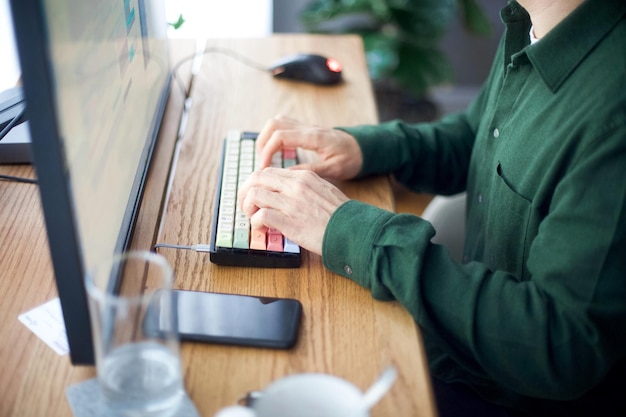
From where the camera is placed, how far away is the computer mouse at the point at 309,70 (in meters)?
1.39

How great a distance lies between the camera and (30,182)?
1034 mm

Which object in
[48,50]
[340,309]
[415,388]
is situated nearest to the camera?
[48,50]

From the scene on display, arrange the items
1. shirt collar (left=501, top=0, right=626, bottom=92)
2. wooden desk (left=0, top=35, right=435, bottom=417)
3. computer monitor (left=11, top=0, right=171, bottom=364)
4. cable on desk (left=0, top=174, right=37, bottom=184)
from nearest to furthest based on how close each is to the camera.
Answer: computer monitor (left=11, top=0, right=171, bottom=364), wooden desk (left=0, top=35, right=435, bottom=417), shirt collar (left=501, top=0, right=626, bottom=92), cable on desk (left=0, top=174, right=37, bottom=184)

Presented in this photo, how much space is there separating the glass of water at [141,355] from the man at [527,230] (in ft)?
0.80

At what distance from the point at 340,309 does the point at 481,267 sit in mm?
170

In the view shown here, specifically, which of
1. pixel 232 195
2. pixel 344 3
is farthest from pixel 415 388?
pixel 344 3

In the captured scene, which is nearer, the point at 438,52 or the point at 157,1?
the point at 157,1

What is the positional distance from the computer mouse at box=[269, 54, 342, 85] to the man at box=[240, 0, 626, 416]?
356 millimetres

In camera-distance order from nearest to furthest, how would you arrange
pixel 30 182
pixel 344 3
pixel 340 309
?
pixel 340 309, pixel 30 182, pixel 344 3

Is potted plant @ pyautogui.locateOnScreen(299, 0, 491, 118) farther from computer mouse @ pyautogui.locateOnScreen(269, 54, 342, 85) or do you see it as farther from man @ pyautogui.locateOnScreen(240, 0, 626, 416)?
→ man @ pyautogui.locateOnScreen(240, 0, 626, 416)

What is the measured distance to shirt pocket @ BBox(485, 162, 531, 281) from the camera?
897 millimetres

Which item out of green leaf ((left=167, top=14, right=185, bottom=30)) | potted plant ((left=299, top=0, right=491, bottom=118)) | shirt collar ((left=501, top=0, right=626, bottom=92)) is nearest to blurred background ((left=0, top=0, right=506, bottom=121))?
potted plant ((left=299, top=0, right=491, bottom=118))

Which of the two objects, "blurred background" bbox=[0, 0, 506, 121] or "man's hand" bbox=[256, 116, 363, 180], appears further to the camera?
"blurred background" bbox=[0, 0, 506, 121]

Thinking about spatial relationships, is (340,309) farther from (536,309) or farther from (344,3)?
(344,3)
